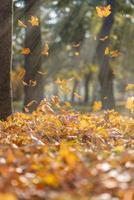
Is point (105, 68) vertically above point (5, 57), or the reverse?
point (5, 57)

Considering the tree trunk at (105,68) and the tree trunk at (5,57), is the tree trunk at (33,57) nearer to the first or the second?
the tree trunk at (5,57)

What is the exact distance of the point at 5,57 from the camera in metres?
8.75

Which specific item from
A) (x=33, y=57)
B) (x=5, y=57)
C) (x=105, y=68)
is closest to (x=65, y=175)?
(x=5, y=57)

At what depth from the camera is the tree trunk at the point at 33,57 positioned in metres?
14.7

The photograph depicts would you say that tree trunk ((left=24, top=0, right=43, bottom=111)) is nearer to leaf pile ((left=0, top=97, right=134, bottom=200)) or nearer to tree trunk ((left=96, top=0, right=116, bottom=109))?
leaf pile ((left=0, top=97, right=134, bottom=200))

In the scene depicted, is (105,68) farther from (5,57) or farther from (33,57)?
(5,57)

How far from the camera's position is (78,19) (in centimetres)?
2961

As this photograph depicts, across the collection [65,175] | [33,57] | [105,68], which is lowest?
[105,68]

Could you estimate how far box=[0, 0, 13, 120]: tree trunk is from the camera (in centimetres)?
862

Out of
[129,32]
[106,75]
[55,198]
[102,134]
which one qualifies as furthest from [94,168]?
[129,32]

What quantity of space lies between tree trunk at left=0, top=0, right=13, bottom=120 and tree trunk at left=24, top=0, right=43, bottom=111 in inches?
217

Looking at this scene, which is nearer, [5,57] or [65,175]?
[65,175]

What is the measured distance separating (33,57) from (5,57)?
636 cm

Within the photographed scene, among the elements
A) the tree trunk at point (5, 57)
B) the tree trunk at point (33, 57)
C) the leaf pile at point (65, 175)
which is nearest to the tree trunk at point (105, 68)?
the tree trunk at point (33, 57)
